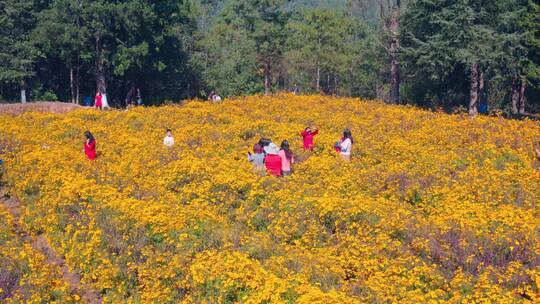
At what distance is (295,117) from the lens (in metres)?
23.1

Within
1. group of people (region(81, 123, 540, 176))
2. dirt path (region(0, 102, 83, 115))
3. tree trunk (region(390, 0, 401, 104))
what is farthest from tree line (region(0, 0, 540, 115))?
group of people (region(81, 123, 540, 176))

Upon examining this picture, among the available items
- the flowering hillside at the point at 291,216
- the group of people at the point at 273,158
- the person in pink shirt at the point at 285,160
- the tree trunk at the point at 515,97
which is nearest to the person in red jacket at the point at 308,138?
the flowering hillside at the point at 291,216

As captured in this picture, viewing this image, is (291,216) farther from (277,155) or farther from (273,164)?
(277,155)

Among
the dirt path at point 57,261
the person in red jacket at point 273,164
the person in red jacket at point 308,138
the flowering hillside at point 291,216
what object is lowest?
the dirt path at point 57,261

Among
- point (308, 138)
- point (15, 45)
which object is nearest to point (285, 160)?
point (308, 138)

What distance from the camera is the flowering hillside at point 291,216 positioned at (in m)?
9.07

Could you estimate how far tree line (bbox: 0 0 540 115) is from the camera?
2906 cm

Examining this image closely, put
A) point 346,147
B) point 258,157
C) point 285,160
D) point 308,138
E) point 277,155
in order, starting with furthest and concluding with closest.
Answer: point 308,138
point 346,147
point 258,157
point 285,160
point 277,155

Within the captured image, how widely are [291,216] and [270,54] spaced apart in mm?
46630

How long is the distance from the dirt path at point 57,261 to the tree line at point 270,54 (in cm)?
2157

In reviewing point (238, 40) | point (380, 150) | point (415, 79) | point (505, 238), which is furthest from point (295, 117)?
point (238, 40)

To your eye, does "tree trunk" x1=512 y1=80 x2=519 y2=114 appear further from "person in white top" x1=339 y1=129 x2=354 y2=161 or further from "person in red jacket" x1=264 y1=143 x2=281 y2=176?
"person in red jacket" x1=264 y1=143 x2=281 y2=176

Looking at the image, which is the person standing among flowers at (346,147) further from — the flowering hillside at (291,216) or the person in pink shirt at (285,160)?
the person in pink shirt at (285,160)

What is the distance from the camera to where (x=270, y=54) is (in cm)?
5672
